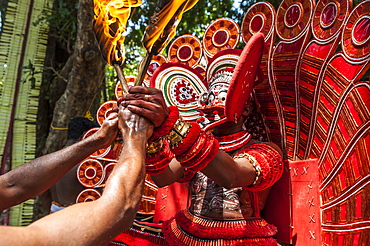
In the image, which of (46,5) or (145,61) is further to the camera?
(46,5)

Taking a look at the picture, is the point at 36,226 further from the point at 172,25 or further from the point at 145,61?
the point at 172,25

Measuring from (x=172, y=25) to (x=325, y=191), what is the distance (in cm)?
135

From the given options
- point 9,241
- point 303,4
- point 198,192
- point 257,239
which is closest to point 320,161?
point 257,239

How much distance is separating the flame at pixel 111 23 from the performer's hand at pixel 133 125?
1.10 feet

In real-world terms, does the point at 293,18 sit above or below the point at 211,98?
above

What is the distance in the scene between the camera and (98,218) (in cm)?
99

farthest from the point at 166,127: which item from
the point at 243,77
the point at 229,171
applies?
the point at 243,77

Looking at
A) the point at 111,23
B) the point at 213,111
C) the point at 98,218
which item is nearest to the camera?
the point at 98,218

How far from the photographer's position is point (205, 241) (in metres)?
2.16

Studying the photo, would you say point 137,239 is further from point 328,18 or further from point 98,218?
point 328,18

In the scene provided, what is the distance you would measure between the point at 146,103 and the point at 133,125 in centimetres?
13

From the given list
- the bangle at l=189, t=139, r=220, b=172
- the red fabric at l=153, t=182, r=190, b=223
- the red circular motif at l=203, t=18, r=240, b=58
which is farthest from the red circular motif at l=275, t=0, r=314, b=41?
the red fabric at l=153, t=182, r=190, b=223

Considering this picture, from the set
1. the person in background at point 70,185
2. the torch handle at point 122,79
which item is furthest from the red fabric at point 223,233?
the person in background at point 70,185

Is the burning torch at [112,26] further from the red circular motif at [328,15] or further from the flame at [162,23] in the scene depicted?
the red circular motif at [328,15]
